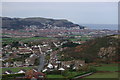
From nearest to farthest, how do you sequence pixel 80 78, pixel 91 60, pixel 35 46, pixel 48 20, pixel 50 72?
pixel 80 78, pixel 50 72, pixel 91 60, pixel 35 46, pixel 48 20

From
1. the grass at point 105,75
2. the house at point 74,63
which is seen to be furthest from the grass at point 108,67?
the house at point 74,63

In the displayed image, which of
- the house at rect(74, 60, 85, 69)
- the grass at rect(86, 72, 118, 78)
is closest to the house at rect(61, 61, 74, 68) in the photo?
the house at rect(74, 60, 85, 69)

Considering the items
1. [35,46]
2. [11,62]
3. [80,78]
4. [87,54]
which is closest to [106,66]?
[87,54]

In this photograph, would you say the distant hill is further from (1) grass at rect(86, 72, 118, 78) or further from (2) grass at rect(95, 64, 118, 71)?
(1) grass at rect(86, 72, 118, 78)

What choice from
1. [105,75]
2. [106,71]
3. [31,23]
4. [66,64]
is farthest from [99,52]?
[31,23]

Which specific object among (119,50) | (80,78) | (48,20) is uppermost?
(48,20)

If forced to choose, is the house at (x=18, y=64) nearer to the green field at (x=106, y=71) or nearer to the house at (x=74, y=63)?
the house at (x=74, y=63)

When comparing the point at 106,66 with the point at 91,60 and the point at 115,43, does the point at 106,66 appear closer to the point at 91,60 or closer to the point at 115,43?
the point at 91,60
